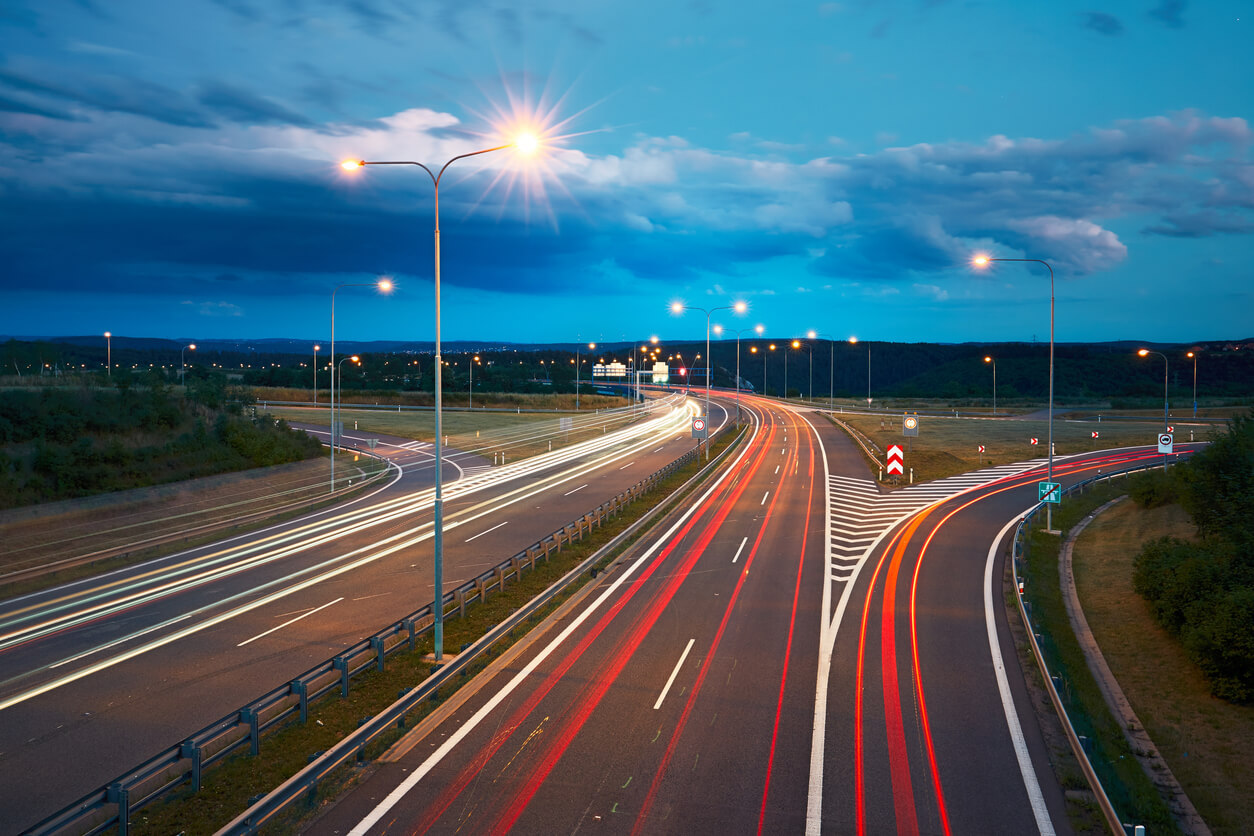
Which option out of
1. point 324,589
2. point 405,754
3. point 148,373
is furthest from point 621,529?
point 148,373

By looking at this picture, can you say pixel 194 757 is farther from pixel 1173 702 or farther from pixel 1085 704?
pixel 1173 702

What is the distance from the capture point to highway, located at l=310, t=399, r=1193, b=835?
10188 millimetres

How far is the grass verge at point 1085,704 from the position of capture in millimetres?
10953

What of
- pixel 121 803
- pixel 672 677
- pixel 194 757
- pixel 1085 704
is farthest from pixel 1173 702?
pixel 121 803

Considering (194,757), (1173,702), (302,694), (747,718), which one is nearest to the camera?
(194,757)

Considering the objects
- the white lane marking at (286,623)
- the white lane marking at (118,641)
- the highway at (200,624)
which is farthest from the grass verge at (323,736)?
the white lane marking at (118,641)

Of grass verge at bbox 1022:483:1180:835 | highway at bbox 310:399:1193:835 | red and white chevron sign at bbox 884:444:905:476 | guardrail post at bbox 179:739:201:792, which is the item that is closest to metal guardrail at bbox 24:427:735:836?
guardrail post at bbox 179:739:201:792

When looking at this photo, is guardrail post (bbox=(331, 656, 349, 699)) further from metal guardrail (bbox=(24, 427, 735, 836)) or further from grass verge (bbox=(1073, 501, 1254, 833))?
grass verge (bbox=(1073, 501, 1254, 833))

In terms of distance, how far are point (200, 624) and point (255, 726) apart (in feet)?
29.9

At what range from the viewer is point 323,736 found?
11.9m

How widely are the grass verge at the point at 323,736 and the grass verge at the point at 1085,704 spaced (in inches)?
427

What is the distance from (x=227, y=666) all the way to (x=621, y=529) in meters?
15.8

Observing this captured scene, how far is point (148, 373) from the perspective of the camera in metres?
51.0

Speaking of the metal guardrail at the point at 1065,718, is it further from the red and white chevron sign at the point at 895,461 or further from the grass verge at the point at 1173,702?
the red and white chevron sign at the point at 895,461
